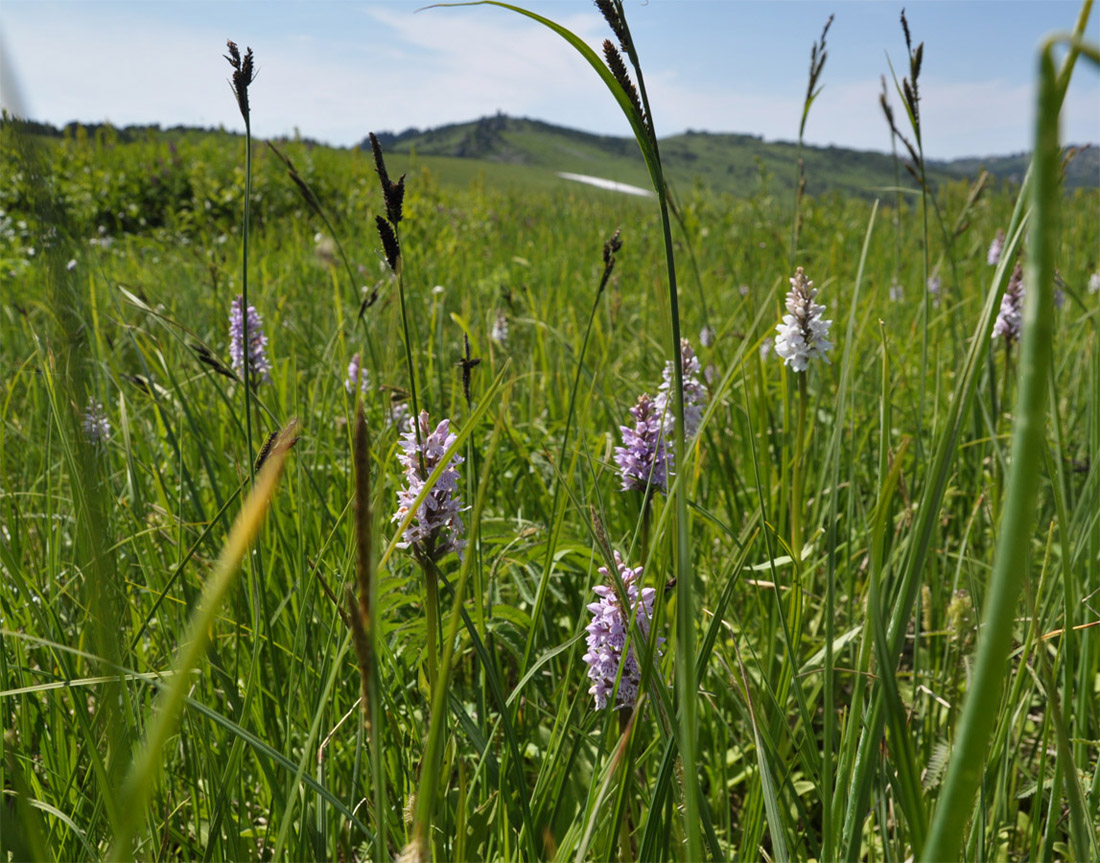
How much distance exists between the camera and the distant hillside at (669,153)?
7000 centimetres

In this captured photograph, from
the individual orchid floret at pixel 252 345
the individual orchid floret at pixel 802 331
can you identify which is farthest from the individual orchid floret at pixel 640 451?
the individual orchid floret at pixel 252 345

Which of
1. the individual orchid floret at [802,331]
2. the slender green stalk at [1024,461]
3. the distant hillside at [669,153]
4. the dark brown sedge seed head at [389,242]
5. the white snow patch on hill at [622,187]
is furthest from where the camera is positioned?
the distant hillside at [669,153]

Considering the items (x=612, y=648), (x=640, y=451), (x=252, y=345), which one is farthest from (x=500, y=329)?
(x=612, y=648)

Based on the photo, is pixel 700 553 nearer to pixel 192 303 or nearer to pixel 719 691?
pixel 719 691

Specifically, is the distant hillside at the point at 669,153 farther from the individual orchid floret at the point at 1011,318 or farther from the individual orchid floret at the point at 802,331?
the individual orchid floret at the point at 802,331

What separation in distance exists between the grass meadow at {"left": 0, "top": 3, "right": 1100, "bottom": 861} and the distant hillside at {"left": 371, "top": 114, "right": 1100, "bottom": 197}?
6219 cm

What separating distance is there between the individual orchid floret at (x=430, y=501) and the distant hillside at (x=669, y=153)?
63.0m

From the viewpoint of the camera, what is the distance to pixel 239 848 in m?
0.93

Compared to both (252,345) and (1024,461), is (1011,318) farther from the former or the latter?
(1024,461)

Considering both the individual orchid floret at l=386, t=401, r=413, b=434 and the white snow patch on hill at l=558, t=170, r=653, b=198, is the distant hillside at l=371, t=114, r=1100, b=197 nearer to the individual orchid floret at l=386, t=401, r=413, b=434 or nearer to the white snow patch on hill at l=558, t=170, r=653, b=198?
the white snow patch on hill at l=558, t=170, r=653, b=198

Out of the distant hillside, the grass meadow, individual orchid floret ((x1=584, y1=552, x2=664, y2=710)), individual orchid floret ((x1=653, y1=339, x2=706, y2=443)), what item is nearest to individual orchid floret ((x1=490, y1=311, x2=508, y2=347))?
the grass meadow

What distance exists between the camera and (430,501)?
103 centimetres

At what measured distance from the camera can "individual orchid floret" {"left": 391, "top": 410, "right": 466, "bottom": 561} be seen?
101cm

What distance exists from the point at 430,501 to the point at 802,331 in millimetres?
884
